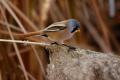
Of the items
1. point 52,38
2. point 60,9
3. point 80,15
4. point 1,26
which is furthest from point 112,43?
point 52,38

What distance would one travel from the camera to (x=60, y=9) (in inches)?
91.9

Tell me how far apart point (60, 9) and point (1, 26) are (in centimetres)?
52

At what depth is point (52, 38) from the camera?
4.80 feet

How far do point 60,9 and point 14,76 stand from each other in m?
0.54

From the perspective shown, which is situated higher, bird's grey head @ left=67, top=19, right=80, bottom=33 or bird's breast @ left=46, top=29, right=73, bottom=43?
bird's grey head @ left=67, top=19, right=80, bottom=33

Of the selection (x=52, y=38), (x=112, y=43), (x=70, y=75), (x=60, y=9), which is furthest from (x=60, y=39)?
(x=112, y=43)

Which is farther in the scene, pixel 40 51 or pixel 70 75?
pixel 40 51

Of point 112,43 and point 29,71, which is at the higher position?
point 112,43

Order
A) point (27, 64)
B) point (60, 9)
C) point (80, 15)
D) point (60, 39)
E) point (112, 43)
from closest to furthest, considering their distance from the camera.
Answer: point (60, 39) → point (27, 64) → point (60, 9) → point (80, 15) → point (112, 43)

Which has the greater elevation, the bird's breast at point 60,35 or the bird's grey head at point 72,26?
the bird's grey head at point 72,26

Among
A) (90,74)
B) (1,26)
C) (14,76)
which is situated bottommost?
(90,74)

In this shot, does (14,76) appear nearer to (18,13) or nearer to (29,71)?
(29,71)

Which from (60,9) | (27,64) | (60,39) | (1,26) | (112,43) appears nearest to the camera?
(60,39)

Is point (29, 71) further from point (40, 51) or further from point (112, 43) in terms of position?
point (112, 43)
